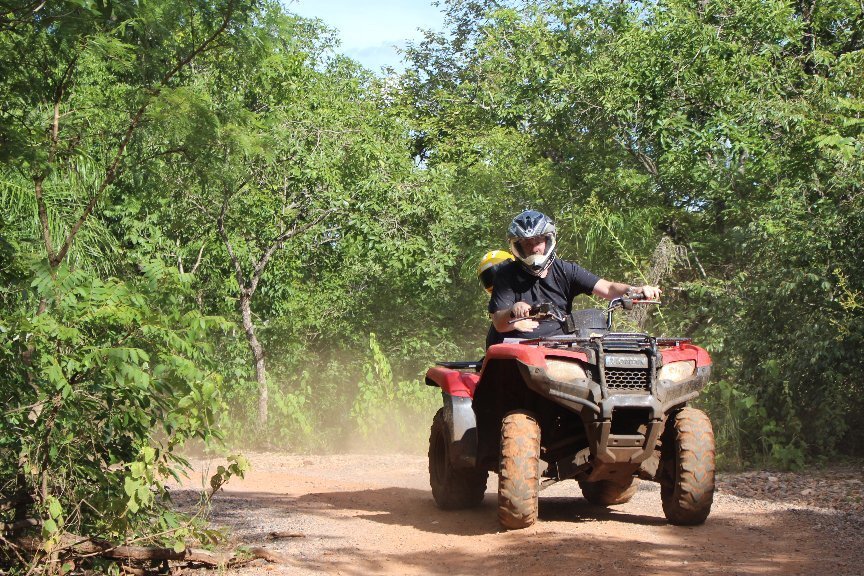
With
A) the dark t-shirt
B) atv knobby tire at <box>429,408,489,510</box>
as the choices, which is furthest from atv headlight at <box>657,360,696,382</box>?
atv knobby tire at <box>429,408,489,510</box>

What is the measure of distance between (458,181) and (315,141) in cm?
373

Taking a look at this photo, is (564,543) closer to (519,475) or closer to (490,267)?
(519,475)

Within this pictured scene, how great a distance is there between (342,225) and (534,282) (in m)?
11.5

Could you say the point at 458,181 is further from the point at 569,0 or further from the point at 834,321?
the point at 834,321

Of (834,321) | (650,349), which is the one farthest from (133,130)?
(834,321)

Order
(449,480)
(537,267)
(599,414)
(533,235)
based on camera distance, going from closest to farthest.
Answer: (599,414), (533,235), (537,267), (449,480)

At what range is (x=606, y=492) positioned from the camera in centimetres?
853

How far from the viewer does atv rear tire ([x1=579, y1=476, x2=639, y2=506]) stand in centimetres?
843

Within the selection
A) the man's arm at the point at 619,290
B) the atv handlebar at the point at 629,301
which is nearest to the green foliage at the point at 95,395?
the atv handlebar at the point at 629,301

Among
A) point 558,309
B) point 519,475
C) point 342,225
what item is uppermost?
point 342,225

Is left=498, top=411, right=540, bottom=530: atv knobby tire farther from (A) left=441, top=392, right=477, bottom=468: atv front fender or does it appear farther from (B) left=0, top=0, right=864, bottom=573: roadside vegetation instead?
(B) left=0, top=0, right=864, bottom=573: roadside vegetation

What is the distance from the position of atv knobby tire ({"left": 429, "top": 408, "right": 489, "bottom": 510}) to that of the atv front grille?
1644 millimetres

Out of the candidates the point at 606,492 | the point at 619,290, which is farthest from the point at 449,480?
the point at 619,290

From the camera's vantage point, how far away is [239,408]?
20.1 meters
